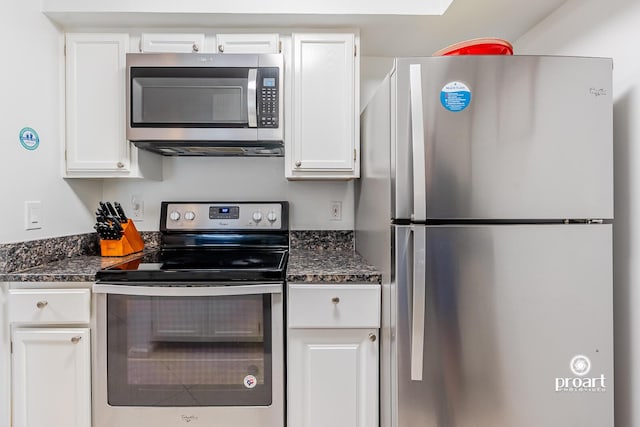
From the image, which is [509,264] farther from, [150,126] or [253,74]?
[150,126]

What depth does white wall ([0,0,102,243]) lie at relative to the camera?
1476 mm

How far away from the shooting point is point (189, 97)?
66.0 inches

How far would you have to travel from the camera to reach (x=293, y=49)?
174cm

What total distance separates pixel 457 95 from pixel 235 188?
139cm

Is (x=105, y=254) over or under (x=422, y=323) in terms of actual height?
over

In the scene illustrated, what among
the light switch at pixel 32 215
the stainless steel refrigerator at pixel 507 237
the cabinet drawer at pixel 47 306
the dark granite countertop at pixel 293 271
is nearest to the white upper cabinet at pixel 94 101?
the light switch at pixel 32 215

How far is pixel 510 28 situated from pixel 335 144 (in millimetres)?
1034

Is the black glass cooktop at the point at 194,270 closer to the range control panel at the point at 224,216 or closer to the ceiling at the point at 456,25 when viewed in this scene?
the range control panel at the point at 224,216

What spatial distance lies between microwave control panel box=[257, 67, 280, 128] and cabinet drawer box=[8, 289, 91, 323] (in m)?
1.06

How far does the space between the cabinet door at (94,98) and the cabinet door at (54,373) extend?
0.80 m

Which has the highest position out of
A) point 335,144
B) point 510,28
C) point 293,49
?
point 510,28

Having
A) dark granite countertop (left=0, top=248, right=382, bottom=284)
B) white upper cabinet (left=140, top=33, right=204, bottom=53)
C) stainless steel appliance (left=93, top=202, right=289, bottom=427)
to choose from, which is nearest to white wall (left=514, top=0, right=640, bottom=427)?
dark granite countertop (left=0, top=248, right=382, bottom=284)

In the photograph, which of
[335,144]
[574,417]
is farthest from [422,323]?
[335,144]

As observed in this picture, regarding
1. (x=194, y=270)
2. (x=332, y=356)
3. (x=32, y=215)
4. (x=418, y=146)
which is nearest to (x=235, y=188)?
(x=194, y=270)
